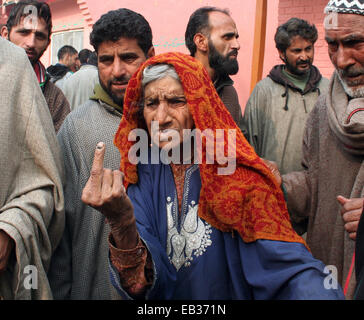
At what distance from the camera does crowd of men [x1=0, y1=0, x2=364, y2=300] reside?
1.99m

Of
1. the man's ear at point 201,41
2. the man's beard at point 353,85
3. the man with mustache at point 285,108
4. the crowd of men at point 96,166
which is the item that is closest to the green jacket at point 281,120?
the man with mustache at point 285,108

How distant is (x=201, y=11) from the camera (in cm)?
434

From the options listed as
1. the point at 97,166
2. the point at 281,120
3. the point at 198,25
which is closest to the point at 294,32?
the point at 281,120

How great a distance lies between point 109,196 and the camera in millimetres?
1613

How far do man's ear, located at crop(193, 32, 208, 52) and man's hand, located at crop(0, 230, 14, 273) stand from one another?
286 cm

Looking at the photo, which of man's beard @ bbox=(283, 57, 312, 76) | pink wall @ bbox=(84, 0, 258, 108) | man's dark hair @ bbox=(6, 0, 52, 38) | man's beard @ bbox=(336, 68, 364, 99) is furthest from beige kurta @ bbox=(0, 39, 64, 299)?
pink wall @ bbox=(84, 0, 258, 108)

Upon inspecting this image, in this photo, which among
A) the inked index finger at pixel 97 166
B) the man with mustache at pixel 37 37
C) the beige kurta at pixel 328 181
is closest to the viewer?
the inked index finger at pixel 97 166

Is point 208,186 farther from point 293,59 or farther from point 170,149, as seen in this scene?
point 293,59

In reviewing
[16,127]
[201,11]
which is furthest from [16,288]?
[201,11]

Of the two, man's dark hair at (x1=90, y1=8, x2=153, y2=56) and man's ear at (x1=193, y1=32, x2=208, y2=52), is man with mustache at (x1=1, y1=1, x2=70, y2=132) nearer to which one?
man's dark hair at (x1=90, y1=8, x2=153, y2=56)

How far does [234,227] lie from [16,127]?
116 centimetres

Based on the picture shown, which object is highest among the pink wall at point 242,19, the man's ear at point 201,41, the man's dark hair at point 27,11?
the pink wall at point 242,19

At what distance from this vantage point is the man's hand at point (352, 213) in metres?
2.12

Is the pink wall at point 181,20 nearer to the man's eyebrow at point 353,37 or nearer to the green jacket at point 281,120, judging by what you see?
the green jacket at point 281,120
